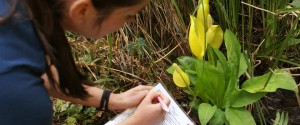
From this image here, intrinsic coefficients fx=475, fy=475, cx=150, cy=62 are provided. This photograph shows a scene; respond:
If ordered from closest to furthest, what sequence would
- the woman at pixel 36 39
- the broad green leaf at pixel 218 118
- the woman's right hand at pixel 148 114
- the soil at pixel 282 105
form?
the woman at pixel 36 39, the woman's right hand at pixel 148 114, the broad green leaf at pixel 218 118, the soil at pixel 282 105

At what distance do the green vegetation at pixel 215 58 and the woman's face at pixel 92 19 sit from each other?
412 millimetres

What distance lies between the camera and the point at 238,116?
47.4 inches

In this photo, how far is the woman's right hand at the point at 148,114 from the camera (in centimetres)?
112

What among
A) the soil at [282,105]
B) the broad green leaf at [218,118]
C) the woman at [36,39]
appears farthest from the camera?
the soil at [282,105]

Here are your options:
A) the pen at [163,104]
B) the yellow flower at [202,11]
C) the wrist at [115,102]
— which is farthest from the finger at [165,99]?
the yellow flower at [202,11]

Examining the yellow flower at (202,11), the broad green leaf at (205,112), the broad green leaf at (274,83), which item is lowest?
the broad green leaf at (205,112)

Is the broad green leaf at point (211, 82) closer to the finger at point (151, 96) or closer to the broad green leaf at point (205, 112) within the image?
the broad green leaf at point (205, 112)

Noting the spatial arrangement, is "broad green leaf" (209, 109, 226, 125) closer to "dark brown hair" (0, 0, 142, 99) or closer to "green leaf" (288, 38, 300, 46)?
"green leaf" (288, 38, 300, 46)

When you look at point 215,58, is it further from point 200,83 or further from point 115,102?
point 115,102

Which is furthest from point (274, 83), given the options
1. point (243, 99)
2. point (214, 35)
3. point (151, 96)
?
point (151, 96)

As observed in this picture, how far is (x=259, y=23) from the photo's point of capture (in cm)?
154

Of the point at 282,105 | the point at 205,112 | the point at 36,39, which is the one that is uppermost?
the point at 36,39

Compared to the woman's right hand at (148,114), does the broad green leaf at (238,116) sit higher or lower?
lower

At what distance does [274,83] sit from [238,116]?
4.8 inches
